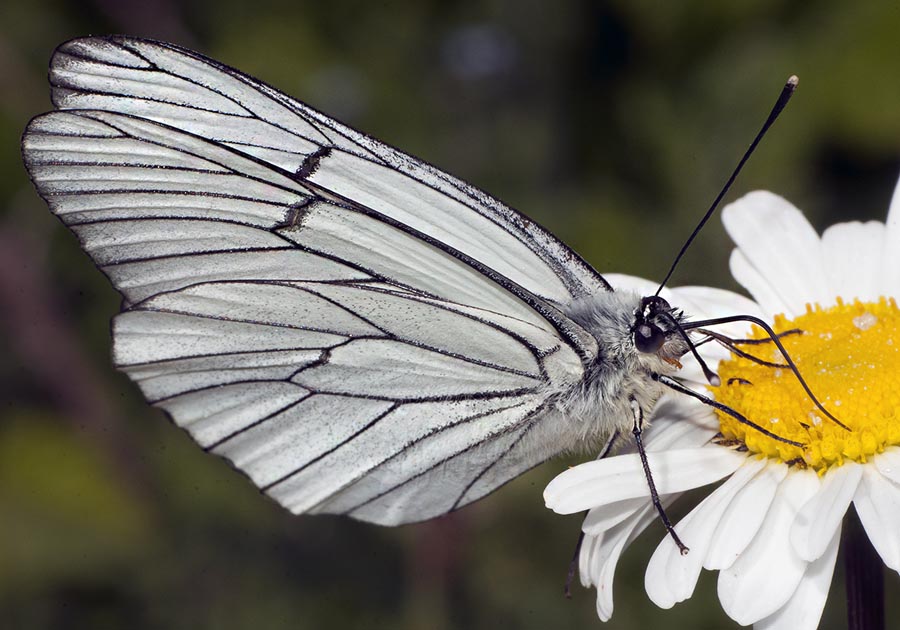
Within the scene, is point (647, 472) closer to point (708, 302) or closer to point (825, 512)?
point (825, 512)

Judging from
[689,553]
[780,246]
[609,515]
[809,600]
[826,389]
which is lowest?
[809,600]

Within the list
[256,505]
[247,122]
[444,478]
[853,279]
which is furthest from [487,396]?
[256,505]

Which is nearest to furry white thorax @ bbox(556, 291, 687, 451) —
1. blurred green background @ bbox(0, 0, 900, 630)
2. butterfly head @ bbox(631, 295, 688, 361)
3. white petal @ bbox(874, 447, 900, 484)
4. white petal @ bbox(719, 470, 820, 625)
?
butterfly head @ bbox(631, 295, 688, 361)

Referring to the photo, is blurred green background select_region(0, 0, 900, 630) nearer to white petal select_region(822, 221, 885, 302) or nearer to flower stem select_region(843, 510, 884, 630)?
white petal select_region(822, 221, 885, 302)

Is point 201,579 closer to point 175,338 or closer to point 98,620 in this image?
point 98,620

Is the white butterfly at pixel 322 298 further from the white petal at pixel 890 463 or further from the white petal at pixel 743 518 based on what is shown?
the white petal at pixel 890 463

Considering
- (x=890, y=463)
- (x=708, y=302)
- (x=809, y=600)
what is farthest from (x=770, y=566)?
(x=708, y=302)
